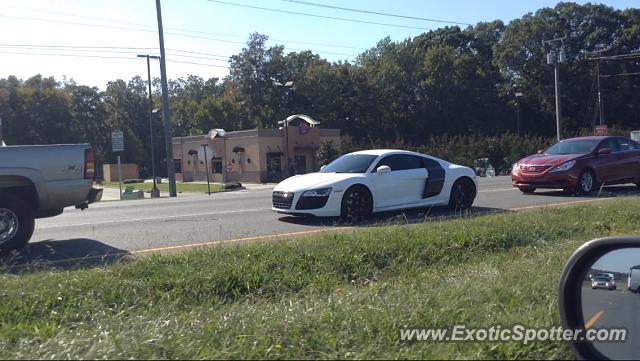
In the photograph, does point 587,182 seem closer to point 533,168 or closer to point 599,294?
point 533,168

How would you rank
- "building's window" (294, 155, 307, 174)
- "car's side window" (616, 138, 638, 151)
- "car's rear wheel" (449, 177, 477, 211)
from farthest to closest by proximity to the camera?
1. "building's window" (294, 155, 307, 174)
2. "car's side window" (616, 138, 638, 151)
3. "car's rear wheel" (449, 177, 477, 211)

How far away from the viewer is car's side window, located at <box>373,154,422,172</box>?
12.2m

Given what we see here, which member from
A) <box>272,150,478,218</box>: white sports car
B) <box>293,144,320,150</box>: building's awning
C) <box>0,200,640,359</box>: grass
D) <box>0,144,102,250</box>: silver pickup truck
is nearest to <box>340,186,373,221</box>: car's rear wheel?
<box>272,150,478,218</box>: white sports car

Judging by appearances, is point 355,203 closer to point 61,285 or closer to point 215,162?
point 61,285

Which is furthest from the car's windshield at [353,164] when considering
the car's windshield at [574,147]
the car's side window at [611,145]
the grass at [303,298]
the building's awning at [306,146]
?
the building's awning at [306,146]

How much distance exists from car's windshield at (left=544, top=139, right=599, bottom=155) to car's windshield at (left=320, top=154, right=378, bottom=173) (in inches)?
244

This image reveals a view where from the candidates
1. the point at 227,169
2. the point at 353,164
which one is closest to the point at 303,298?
the point at 353,164

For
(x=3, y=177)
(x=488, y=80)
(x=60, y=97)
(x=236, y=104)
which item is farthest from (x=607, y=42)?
(x=3, y=177)

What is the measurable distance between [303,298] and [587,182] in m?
11.5

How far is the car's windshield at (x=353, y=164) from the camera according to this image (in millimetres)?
11961

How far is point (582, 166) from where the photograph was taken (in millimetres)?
15219

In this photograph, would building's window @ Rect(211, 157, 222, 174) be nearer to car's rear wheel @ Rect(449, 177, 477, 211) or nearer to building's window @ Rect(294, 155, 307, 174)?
building's window @ Rect(294, 155, 307, 174)

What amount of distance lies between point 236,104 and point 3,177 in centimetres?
6711

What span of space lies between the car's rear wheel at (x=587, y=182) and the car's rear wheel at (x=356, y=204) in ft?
20.7
